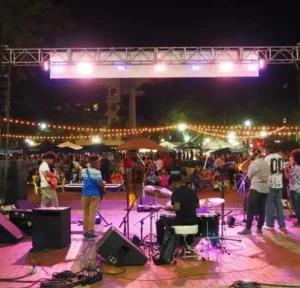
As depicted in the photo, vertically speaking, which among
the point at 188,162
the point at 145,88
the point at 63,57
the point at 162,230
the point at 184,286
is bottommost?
the point at 184,286

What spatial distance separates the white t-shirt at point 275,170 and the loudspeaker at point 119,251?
4.10 m

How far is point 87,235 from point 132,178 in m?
5.32

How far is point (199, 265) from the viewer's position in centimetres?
714

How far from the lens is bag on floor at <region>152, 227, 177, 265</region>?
282 inches

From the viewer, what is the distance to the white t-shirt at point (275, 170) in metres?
10.1

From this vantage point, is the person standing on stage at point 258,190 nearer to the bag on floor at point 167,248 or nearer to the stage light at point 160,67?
the bag on floor at point 167,248

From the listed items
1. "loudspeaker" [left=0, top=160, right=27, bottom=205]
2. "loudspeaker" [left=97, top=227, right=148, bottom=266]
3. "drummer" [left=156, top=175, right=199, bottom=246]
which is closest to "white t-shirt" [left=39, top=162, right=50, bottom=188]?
"loudspeaker" [left=97, top=227, right=148, bottom=266]

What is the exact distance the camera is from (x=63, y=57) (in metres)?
14.9

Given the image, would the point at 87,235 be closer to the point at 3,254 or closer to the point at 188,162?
the point at 3,254

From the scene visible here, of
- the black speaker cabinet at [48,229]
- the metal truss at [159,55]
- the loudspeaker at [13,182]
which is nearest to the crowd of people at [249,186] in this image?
the black speaker cabinet at [48,229]

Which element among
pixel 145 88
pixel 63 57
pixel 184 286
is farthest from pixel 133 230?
pixel 145 88

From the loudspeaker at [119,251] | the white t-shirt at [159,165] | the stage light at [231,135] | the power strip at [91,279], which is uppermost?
the stage light at [231,135]

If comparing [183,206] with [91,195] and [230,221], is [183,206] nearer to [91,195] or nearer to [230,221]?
[91,195]

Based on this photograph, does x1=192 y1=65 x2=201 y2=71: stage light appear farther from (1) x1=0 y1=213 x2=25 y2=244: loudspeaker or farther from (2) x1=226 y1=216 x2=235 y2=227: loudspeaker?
(1) x1=0 y1=213 x2=25 y2=244: loudspeaker
